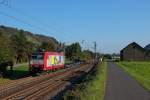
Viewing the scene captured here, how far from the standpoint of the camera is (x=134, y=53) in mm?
151250

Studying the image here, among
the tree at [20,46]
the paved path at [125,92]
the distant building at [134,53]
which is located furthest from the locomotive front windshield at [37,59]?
the distant building at [134,53]

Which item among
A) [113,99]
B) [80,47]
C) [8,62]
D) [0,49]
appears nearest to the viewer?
[113,99]

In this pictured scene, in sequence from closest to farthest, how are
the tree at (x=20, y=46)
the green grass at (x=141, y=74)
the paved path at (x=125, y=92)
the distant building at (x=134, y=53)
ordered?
the paved path at (x=125, y=92) < the green grass at (x=141, y=74) < the tree at (x=20, y=46) < the distant building at (x=134, y=53)

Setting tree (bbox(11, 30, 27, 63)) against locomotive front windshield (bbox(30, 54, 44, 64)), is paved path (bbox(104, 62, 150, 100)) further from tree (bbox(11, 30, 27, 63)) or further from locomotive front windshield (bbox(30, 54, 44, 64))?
tree (bbox(11, 30, 27, 63))

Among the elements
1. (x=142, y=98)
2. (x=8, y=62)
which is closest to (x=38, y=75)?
(x=8, y=62)

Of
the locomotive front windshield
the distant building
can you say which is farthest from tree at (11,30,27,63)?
the distant building

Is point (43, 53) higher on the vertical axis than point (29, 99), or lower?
higher

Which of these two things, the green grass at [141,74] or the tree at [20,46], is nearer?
the green grass at [141,74]

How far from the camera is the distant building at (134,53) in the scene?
151 metres

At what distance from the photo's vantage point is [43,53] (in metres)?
50.9

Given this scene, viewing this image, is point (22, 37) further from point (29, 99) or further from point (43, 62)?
point (29, 99)

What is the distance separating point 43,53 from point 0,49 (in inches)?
362

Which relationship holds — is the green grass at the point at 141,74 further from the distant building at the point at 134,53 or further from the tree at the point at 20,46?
the distant building at the point at 134,53

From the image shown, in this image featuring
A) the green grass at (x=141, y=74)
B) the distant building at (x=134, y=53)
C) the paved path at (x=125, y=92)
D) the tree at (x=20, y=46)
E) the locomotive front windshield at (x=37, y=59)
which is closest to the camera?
the paved path at (x=125, y=92)
